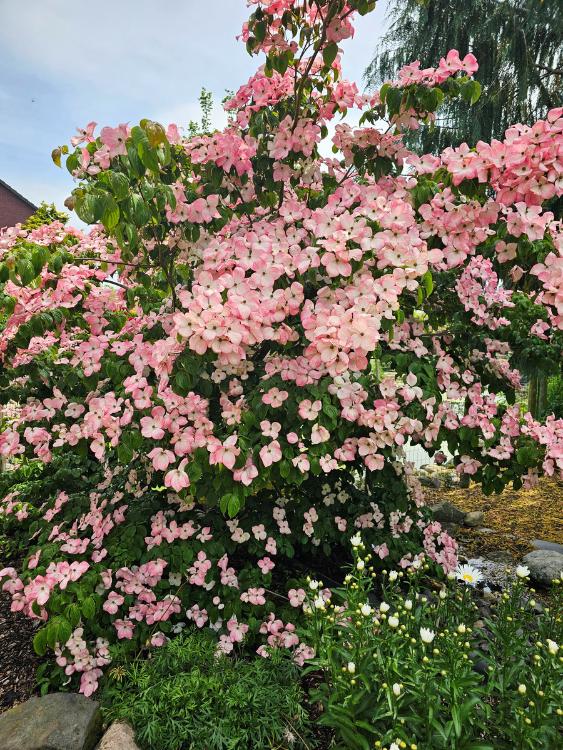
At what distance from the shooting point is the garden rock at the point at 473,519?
4.02 meters

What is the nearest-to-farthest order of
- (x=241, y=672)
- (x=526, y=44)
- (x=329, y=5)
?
(x=241, y=672) < (x=329, y=5) < (x=526, y=44)

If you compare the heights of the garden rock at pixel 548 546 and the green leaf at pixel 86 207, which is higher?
the green leaf at pixel 86 207

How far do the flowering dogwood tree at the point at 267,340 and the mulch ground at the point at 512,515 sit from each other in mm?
1274

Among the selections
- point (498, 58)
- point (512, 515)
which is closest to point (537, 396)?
point (512, 515)

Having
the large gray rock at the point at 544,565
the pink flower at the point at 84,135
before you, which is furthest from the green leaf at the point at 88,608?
the large gray rock at the point at 544,565

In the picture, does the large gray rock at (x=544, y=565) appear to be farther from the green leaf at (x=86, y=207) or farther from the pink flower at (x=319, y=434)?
the green leaf at (x=86, y=207)

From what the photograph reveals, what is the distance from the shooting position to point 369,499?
2557 millimetres

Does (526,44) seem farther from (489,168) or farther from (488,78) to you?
(489,168)

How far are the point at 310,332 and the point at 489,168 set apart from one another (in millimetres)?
779

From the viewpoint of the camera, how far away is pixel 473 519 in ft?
13.2

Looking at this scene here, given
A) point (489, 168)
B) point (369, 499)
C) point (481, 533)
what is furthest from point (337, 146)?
point (481, 533)

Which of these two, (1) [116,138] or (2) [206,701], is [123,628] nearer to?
(2) [206,701]

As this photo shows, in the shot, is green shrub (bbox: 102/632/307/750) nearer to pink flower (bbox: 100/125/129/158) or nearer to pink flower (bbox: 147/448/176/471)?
pink flower (bbox: 147/448/176/471)

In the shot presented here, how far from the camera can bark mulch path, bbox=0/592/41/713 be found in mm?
2088
